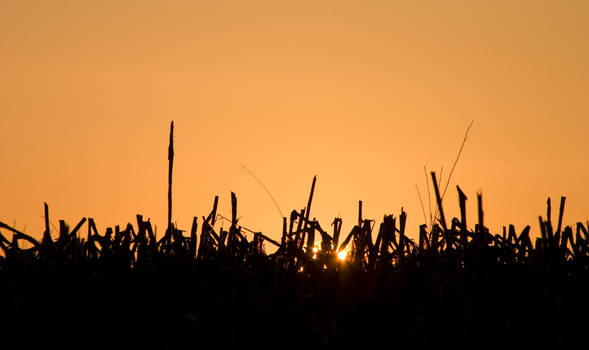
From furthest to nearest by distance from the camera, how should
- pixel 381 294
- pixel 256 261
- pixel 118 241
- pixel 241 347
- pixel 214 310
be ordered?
pixel 118 241 < pixel 256 261 < pixel 381 294 < pixel 214 310 < pixel 241 347

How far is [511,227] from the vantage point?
7.22m

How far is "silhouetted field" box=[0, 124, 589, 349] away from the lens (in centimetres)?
467

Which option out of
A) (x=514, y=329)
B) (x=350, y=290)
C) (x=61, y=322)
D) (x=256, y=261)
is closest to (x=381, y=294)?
(x=350, y=290)

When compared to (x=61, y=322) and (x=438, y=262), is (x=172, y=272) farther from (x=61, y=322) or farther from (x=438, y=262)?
(x=438, y=262)

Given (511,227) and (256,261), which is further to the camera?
(511,227)

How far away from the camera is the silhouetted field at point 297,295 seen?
4668mm

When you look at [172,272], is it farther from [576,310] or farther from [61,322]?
[576,310]

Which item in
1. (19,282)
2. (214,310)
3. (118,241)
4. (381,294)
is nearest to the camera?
(214,310)

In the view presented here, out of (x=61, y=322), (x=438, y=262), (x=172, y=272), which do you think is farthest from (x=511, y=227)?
(x=61, y=322)

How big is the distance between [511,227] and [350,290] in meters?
2.52

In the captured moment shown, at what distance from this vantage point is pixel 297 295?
16.4ft

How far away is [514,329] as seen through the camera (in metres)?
4.70

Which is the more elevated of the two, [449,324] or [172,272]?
[172,272]

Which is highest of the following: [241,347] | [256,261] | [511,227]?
[511,227]
